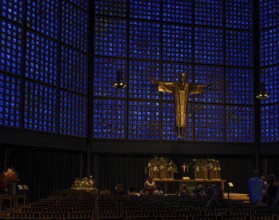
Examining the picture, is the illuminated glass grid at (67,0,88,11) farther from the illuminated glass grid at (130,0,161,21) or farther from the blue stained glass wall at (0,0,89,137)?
the illuminated glass grid at (130,0,161,21)

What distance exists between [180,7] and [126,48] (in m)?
4.61

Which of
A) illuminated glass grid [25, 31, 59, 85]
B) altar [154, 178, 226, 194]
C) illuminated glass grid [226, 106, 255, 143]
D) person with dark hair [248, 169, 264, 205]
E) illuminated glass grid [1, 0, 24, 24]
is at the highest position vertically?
illuminated glass grid [1, 0, 24, 24]

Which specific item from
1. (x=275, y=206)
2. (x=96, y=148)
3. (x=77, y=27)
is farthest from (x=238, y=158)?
(x=275, y=206)

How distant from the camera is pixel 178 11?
1323 inches

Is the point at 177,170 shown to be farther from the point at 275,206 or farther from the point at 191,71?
the point at 275,206

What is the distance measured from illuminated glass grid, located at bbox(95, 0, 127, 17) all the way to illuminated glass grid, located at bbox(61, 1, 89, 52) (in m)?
1.07

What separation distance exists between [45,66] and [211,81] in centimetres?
1124

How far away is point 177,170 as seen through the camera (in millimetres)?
33000

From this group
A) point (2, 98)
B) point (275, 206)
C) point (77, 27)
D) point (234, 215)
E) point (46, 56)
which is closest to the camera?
point (234, 215)

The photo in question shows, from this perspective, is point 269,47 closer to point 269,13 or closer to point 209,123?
point 269,13

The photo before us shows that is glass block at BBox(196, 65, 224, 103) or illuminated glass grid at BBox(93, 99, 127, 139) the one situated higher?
glass block at BBox(196, 65, 224, 103)

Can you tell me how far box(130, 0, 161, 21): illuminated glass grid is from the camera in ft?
108

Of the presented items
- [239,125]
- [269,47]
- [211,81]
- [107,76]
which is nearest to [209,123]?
[239,125]

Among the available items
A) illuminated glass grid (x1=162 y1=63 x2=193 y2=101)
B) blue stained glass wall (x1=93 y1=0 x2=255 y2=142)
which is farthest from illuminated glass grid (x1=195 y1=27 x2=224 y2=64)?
illuminated glass grid (x1=162 y1=63 x2=193 y2=101)
